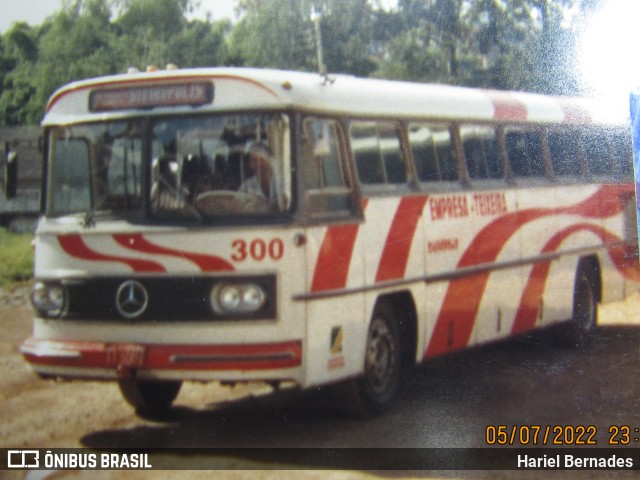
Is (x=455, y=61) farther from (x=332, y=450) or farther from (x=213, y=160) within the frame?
(x=332, y=450)

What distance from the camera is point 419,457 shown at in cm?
711

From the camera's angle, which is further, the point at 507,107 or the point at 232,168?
the point at 507,107

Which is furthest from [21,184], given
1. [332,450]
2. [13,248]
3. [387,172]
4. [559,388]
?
[13,248]

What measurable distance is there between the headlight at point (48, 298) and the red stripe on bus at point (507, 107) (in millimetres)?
4444

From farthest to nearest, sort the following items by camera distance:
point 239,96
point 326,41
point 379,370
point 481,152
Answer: point 481,152, point 326,41, point 379,370, point 239,96

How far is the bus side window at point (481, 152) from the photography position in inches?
386

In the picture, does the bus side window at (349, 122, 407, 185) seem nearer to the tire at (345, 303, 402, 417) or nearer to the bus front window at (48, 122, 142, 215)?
the tire at (345, 303, 402, 417)

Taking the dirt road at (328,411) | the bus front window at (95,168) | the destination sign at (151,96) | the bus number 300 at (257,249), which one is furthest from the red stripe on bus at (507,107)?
the bus front window at (95,168)

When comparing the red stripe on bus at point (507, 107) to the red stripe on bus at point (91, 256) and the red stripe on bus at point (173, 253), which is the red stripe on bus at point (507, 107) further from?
the red stripe on bus at point (91, 256)

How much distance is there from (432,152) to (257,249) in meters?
2.59

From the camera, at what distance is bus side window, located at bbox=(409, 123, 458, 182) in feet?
29.9

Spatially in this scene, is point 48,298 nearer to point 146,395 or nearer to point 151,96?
point 146,395

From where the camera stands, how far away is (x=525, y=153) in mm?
10695

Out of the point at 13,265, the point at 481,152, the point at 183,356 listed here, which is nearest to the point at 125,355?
the point at 183,356
